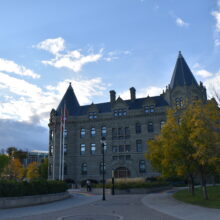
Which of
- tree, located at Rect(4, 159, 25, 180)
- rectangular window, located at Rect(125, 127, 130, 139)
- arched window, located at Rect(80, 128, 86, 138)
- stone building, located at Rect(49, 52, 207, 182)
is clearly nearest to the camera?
stone building, located at Rect(49, 52, 207, 182)

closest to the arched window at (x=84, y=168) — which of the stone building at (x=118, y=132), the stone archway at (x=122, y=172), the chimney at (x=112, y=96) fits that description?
the stone building at (x=118, y=132)

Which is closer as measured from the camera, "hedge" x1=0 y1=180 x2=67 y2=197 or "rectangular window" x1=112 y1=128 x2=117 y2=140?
"hedge" x1=0 y1=180 x2=67 y2=197

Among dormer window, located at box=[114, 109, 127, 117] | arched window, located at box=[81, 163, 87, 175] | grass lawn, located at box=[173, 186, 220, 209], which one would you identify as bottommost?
grass lawn, located at box=[173, 186, 220, 209]

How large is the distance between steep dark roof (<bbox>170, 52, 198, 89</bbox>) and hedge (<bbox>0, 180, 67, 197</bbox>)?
33.4 metres

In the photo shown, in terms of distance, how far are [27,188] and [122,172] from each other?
32.8 meters

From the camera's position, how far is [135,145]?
50.0 metres

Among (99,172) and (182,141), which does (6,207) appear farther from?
(99,172)

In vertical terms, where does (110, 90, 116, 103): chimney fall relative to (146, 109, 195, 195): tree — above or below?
above

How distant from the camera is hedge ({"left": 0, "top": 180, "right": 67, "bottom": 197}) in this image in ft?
57.6

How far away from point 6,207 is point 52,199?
5.54 metres

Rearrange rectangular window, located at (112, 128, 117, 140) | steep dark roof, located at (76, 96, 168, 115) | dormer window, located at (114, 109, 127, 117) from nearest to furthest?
1. steep dark roof, located at (76, 96, 168, 115)
2. rectangular window, located at (112, 128, 117, 140)
3. dormer window, located at (114, 109, 127, 117)

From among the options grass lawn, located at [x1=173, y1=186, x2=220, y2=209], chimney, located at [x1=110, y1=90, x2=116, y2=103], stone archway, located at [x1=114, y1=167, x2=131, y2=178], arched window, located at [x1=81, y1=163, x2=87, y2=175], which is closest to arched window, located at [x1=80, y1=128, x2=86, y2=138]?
arched window, located at [x1=81, y1=163, x2=87, y2=175]

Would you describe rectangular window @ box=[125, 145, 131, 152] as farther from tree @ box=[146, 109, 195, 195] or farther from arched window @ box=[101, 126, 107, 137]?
tree @ box=[146, 109, 195, 195]

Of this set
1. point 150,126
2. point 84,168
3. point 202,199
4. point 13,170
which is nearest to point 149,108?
point 150,126
